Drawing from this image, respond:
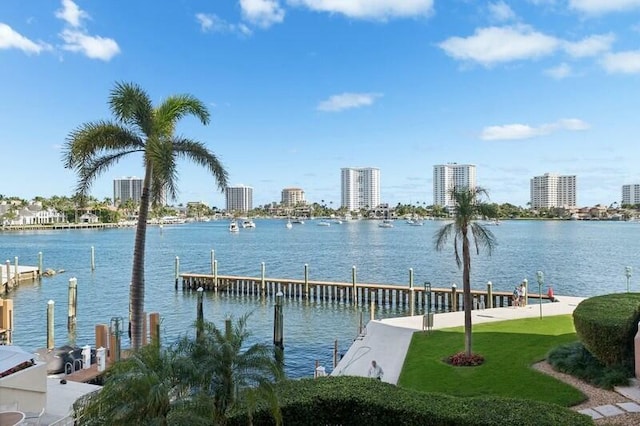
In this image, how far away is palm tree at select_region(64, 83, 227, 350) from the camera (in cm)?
1399

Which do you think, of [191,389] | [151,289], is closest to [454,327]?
[191,389]

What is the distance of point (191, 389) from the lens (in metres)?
7.07

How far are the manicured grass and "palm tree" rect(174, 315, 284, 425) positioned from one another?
275 inches

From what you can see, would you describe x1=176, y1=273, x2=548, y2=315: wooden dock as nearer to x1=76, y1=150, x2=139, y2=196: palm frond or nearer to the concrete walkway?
the concrete walkway

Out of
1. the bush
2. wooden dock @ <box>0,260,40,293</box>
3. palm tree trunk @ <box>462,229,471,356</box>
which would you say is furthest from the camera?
wooden dock @ <box>0,260,40,293</box>

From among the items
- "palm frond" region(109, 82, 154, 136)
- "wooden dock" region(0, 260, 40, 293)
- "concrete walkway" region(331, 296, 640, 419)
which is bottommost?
"wooden dock" region(0, 260, 40, 293)

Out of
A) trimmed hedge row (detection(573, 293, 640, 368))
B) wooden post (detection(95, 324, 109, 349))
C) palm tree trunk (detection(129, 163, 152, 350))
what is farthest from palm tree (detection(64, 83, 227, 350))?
trimmed hedge row (detection(573, 293, 640, 368))

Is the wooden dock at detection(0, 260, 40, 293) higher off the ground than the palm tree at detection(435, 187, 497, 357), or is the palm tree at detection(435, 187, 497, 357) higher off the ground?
the palm tree at detection(435, 187, 497, 357)

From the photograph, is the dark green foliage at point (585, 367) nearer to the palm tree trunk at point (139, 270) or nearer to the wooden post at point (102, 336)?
the palm tree trunk at point (139, 270)

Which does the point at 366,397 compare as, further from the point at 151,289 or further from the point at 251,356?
the point at 151,289

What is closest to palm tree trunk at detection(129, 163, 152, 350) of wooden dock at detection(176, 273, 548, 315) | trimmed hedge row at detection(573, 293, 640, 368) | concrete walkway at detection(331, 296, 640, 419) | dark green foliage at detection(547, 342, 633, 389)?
concrete walkway at detection(331, 296, 640, 419)

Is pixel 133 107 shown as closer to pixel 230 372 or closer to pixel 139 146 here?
pixel 139 146

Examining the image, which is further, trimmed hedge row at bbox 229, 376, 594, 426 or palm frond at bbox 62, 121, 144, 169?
palm frond at bbox 62, 121, 144, 169

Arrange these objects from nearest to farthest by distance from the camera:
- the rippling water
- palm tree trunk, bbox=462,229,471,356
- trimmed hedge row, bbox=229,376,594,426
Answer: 1. trimmed hedge row, bbox=229,376,594,426
2. palm tree trunk, bbox=462,229,471,356
3. the rippling water
